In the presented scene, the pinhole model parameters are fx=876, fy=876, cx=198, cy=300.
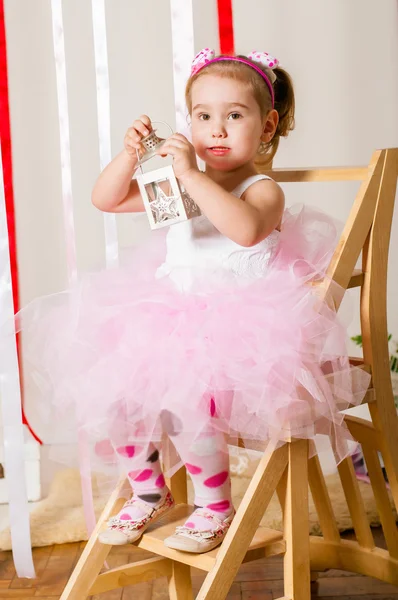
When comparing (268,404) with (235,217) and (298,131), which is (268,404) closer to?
(235,217)

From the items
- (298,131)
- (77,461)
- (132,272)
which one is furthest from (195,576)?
(298,131)

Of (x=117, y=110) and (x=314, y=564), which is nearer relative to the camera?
(x=314, y=564)

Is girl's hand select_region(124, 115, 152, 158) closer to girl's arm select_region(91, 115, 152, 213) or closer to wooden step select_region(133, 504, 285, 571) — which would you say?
girl's arm select_region(91, 115, 152, 213)

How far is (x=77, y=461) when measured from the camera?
4.83ft

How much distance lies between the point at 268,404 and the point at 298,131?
1411 mm

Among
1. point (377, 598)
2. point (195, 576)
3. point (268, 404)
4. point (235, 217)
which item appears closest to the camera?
point (268, 404)

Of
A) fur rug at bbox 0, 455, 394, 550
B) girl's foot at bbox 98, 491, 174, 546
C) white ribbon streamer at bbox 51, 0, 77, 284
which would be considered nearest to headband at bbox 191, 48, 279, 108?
white ribbon streamer at bbox 51, 0, 77, 284

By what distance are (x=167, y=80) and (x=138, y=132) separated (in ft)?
3.55

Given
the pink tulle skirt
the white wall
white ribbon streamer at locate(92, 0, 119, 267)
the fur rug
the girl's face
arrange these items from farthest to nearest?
1. the white wall
2. the fur rug
3. white ribbon streamer at locate(92, 0, 119, 267)
4. the girl's face
5. the pink tulle skirt

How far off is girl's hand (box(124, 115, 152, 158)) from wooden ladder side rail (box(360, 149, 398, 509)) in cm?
41

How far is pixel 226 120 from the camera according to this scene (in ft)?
4.90

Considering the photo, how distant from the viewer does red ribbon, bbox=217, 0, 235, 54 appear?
186cm

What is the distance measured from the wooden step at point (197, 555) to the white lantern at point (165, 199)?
0.49 meters

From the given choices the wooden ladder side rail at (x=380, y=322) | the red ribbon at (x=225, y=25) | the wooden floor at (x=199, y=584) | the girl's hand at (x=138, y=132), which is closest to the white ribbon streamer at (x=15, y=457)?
the wooden floor at (x=199, y=584)
